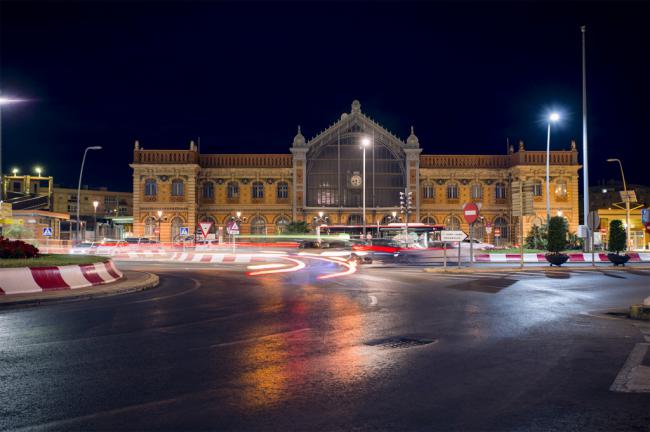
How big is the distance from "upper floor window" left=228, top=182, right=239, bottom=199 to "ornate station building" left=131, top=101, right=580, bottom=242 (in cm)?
12

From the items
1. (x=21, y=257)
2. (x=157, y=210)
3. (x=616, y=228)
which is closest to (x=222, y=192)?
(x=157, y=210)

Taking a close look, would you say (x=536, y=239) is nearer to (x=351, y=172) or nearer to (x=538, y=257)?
(x=538, y=257)

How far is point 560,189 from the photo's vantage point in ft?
218

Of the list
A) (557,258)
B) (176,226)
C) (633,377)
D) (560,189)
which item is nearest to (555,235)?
(557,258)

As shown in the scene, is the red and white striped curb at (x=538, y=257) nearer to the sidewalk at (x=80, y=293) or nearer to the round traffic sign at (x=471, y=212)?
the round traffic sign at (x=471, y=212)

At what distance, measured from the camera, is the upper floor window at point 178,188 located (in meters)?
66.0

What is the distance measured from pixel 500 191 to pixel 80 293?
61.4 meters

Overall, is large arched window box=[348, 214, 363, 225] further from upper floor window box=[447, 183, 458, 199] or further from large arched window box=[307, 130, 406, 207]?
upper floor window box=[447, 183, 458, 199]

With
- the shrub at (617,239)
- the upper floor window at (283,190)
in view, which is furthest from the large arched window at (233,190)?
the shrub at (617,239)

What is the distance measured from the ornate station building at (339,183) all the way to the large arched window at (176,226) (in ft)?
0.39

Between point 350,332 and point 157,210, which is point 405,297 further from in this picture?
point 157,210

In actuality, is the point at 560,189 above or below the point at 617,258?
above

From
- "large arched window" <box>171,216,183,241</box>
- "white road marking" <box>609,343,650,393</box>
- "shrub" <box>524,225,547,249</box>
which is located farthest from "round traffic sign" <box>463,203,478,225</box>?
"large arched window" <box>171,216,183,241</box>

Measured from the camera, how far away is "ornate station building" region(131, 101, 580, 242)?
6600 centimetres
